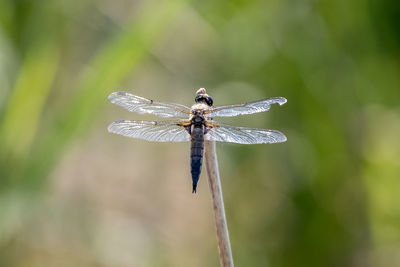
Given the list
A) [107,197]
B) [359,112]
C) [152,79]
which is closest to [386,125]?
[359,112]

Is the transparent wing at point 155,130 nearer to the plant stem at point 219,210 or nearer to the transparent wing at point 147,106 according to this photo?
the transparent wing at point 147,106

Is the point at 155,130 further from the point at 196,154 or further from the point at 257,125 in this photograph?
the point at 257,125

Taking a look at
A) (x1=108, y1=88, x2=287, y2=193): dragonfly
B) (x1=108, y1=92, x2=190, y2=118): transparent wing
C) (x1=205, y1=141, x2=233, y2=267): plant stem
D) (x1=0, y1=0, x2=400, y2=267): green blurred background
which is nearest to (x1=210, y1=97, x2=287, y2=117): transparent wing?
(x1=108, y1=88, x2=287, y2=193): dragonfly

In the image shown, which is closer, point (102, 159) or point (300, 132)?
point (300, 132)

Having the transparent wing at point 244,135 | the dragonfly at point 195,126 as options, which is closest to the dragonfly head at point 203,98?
the dragonfly at point 195,126

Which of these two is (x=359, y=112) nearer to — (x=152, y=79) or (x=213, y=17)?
(x=213, y=17)
